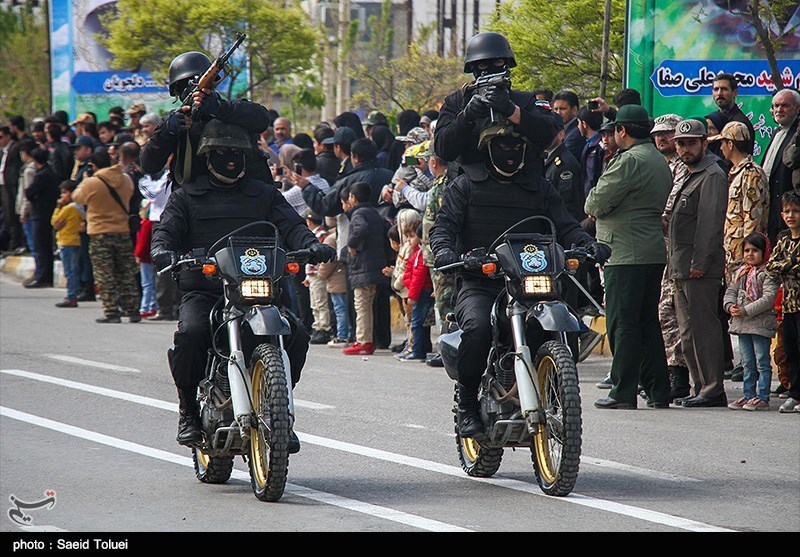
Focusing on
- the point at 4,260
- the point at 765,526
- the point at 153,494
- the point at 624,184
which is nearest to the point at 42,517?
the point at 153,494

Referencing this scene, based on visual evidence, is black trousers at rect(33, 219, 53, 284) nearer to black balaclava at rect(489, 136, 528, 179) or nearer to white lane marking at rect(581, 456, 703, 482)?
white lane marking at rect(581, 456, 703, 482)

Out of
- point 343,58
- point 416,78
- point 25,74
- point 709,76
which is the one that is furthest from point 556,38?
point 25,74

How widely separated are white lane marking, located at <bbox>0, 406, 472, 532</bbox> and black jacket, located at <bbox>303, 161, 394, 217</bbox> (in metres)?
5.06

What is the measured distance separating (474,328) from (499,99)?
4.02 ft

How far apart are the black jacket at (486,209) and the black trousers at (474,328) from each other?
0.26 m

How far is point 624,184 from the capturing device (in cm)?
1125

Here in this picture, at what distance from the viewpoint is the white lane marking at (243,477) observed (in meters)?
7.12

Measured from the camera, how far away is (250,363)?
7.82 metres

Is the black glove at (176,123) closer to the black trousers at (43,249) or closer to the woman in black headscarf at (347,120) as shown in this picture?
the woman in black headscarf at (347,120)

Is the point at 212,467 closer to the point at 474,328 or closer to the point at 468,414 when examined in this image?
the point at 468,414

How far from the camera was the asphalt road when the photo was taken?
284 inches

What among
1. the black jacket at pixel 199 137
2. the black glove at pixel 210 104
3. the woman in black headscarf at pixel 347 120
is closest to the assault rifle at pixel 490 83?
the black jacket at pixel 199 137

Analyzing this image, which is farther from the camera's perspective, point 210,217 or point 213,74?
point 210,217

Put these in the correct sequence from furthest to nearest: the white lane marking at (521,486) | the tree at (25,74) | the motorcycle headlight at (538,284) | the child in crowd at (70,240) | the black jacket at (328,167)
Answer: the tree at (25,74) < the child in crowd at (70,240) < the black jacket at (328,167) < the motorcycle headlight at (538,284) < the white lane marking at (521,486)
